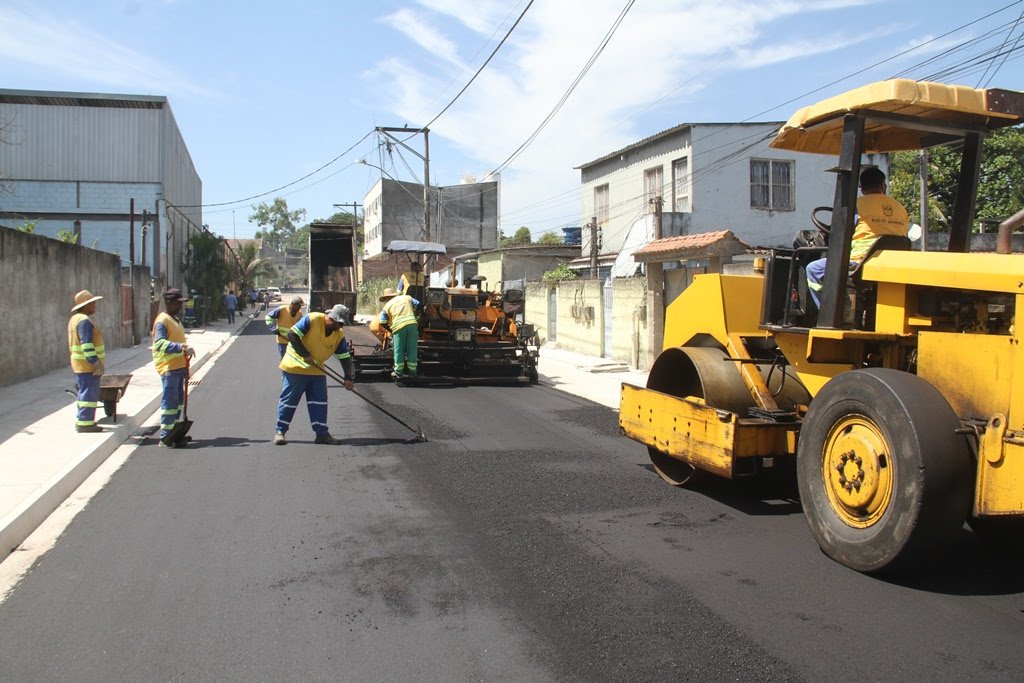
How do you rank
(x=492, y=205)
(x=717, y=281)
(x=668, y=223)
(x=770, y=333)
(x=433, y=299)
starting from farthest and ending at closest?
(x=492, y=205) < (x=668, y=223) < (x=433, y=299) < (x=717, y=281) < (x=770, y=333)

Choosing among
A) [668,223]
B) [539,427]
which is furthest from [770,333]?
[668,223]

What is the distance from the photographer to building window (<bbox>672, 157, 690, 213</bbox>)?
85.8 feet

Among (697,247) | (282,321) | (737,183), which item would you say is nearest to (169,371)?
(282,321)

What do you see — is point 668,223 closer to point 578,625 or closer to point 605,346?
point 605,346

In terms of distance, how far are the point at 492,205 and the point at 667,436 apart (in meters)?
51.4

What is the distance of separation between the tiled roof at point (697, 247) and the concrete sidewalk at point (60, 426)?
231cm

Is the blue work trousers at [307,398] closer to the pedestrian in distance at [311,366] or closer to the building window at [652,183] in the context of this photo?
the pedestrian in distance at [311,366]

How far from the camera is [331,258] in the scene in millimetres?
30172

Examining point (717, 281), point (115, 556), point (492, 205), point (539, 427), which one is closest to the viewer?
point (115, 556)

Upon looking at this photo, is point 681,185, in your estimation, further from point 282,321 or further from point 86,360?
point 86,360

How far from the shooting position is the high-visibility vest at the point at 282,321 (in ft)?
29.4

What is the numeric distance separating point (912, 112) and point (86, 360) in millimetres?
7922

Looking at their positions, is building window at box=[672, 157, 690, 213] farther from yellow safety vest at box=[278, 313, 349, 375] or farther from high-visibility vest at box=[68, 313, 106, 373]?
high-visibility vest at box=[68, 313, 106, 373]

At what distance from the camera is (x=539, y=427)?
10031 millimetres
